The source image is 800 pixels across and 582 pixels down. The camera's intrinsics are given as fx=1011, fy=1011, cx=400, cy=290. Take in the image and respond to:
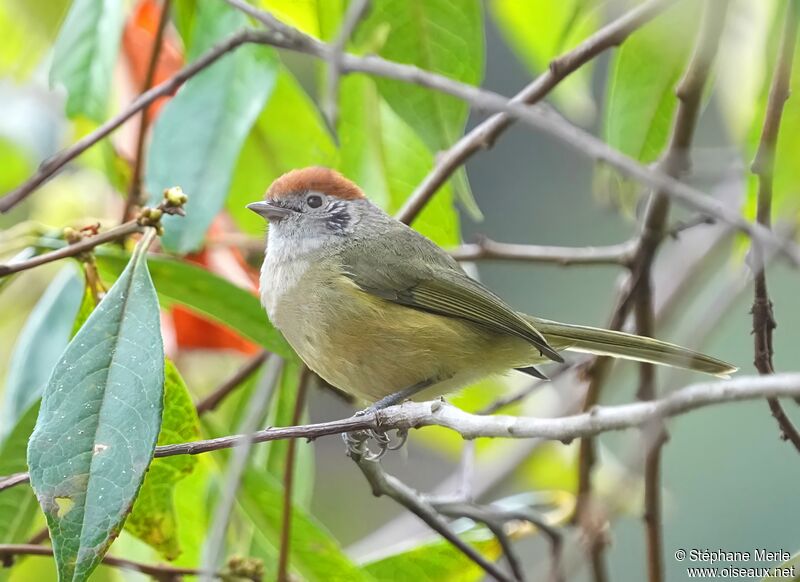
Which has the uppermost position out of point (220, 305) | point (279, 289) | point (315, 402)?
point (315, 402)

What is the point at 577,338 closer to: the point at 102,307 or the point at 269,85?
the point at 269,85

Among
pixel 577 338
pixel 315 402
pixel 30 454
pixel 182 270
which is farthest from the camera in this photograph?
pixel 315 402

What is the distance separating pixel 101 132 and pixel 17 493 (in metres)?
0.93

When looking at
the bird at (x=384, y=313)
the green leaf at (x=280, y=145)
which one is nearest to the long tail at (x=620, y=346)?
the bird at (x=384, y=313)

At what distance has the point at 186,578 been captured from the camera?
2.91m

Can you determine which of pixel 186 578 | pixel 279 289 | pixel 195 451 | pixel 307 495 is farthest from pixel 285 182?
pixel 195 451

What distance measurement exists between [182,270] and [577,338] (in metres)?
1.23

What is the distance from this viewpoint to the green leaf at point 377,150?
130 inches

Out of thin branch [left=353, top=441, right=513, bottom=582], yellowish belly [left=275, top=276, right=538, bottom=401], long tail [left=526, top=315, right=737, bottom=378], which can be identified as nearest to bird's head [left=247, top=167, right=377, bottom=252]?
yellowish belly [left=275, top=276, right=538, bottom=401]

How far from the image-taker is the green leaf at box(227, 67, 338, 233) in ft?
11.3

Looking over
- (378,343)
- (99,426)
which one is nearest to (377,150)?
(378,343)

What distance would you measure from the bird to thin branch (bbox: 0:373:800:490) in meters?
0.74

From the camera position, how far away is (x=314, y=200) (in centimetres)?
341

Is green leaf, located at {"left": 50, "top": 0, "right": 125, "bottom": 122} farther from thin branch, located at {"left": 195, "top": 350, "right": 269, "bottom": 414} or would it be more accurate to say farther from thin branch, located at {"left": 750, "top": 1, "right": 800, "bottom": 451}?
thin branch, located at {"left": 750, "top": 1, "right": 800, "bottom": 451}
